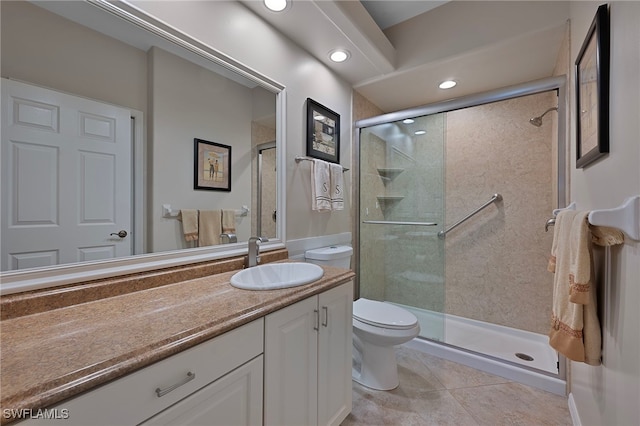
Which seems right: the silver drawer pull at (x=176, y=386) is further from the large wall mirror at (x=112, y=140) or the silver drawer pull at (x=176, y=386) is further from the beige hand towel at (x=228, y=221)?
the beige hand towel at (x=228, y=221)

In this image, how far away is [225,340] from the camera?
781 millimetres

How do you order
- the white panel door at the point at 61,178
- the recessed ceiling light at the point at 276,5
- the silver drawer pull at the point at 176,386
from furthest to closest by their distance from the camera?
1. the recessed ceiling light at the point at 276,5
2. the white panel door at the point at 61,178
3. the silver drawer pull at the point at 176,386

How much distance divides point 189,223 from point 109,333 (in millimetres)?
644

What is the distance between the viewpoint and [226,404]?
0.79 metres

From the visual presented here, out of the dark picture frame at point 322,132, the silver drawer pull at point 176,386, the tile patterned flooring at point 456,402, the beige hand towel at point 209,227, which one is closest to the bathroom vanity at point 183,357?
the silver drawer pull at point 176,386

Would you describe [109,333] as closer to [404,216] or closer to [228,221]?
[228,221]

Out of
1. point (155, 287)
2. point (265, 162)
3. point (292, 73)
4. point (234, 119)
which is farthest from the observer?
point (292, 73)

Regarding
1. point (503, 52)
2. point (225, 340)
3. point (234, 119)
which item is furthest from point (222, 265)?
point (503, 52)

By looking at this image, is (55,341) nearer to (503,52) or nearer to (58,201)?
(58,201)

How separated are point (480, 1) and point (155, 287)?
264cm

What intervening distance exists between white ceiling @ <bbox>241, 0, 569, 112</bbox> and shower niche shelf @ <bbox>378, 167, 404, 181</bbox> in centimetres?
75

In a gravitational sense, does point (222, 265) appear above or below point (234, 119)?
below

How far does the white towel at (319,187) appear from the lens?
188 centimetres

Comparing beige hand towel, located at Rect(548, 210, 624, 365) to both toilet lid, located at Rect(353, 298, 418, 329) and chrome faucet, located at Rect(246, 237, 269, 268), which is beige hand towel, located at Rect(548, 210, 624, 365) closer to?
toilet lid, located at Rect(353, 298, 418, 329)
